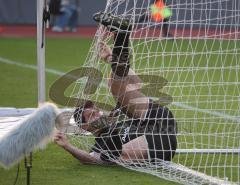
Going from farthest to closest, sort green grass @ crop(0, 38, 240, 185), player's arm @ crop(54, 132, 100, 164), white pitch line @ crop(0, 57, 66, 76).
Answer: white pitch line @ crop(0, 57, 66, 76)
player's arm @ crop(54, 132, 100, 164)
green grass @ crop(0, 38, 240, 185)

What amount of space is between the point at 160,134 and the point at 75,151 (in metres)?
0.77

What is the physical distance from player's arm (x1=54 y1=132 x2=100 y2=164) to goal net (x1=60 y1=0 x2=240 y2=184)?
0.08 metres

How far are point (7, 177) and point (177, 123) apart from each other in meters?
1.48

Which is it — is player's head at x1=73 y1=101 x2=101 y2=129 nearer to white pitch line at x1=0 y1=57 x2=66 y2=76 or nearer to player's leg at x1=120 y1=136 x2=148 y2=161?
player's leg at x1=120 y1=136 x2=148 y2=161

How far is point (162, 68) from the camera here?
19.9ft

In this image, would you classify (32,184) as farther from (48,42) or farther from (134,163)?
(48,42)

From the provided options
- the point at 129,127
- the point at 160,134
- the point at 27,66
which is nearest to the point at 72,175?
the point at 129,127

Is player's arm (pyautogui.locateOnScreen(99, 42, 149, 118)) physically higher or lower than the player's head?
higher

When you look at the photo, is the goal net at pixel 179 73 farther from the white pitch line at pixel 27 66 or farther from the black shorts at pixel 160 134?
the white pitch line at pixel 27 66

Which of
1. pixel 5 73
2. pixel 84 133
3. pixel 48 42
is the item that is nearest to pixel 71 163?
pixel 84 133

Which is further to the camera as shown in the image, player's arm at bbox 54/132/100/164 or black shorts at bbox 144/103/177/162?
player's arm at bbox 54/132/100/164

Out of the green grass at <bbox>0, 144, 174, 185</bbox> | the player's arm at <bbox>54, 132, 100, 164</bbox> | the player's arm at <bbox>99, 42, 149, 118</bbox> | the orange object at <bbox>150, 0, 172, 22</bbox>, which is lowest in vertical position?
the green grass at <bbox>0, 144, 174, 185</bbox>

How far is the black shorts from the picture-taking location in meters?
6.12

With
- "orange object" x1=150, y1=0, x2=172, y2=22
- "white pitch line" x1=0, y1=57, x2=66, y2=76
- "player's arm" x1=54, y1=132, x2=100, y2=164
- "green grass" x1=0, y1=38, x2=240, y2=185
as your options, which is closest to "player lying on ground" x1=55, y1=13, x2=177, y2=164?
"player's arm" x1=54, y1=132, x2=100, y2=164
